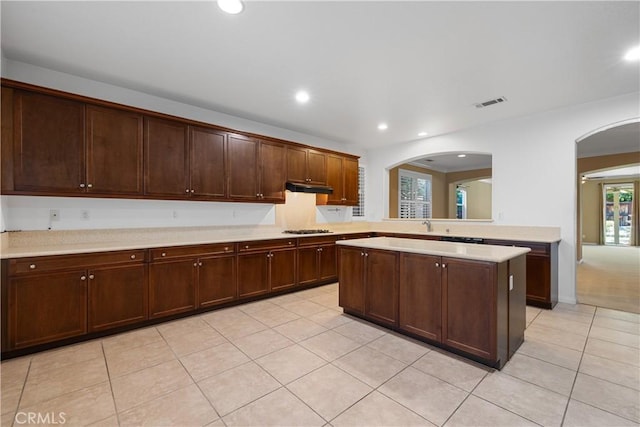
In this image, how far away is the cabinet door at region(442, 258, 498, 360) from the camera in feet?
7.15

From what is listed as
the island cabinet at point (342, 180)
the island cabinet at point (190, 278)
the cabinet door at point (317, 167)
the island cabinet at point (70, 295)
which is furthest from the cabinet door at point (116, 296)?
the island cabinet at point (342, 180)

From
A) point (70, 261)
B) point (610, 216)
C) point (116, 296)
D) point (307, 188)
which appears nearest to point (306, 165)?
point (307, 188)

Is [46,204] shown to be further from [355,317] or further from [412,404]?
[412,404]

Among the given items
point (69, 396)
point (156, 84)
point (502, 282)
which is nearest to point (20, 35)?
point (156, 84)

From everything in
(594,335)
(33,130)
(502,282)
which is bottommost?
(594,335)

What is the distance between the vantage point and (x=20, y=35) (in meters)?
2.35

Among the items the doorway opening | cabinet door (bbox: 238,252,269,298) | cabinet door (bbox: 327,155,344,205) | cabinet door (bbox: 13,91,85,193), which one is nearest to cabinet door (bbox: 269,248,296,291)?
cabinet door (bbox: 238,252,269,298)

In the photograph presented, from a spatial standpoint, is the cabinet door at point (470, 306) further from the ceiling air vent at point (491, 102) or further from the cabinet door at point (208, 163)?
the cabinet door at point (208, 163)

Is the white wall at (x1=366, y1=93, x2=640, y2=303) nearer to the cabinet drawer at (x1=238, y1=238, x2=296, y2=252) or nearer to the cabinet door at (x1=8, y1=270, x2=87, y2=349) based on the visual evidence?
the cabinet drawer at (x1=238, y1=238, x2=296, y2=252)

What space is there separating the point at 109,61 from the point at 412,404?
390cm

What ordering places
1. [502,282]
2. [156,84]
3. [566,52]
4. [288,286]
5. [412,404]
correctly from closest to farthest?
[412,404] → [502,282] → [566,52] → [156,84] → [288,286]

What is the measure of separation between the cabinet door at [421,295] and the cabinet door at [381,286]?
0.08 meters

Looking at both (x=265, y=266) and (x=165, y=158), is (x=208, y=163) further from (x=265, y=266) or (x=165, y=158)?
(x=265, y=266)

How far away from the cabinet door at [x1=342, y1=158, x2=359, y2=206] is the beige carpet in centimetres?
378
